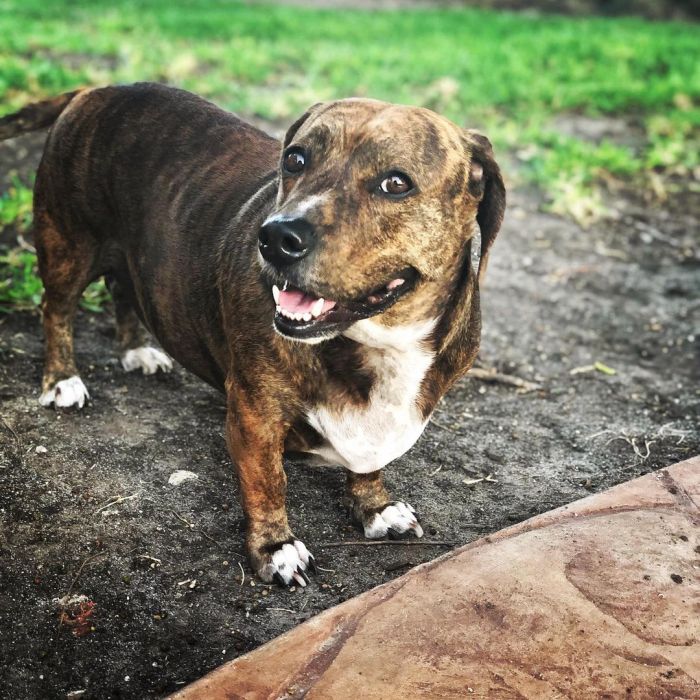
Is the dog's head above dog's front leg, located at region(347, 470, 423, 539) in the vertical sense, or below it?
above

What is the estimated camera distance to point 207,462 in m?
3.70

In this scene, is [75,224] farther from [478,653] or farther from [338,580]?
[478,653]

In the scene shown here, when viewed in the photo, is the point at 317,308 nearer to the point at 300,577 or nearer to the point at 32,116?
the point at 300,577

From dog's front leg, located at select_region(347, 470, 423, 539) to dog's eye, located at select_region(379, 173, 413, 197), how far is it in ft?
3.71

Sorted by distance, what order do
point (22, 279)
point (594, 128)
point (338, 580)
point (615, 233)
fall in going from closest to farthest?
1. point (338, 580)
2. point (22, 279)
3. point (615, 233)
4. point (594, 128)

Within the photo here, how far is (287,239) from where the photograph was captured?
8.38 feet

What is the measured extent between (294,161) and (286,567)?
1325 mm

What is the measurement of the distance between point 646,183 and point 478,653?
19.3ft

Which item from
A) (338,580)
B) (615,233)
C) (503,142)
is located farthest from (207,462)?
(503,142)

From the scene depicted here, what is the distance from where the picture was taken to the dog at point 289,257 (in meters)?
2.71

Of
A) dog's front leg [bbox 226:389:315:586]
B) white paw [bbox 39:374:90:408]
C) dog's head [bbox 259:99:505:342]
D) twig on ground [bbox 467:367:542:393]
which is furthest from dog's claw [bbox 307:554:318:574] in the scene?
twig on ground [bbox 467:367:542:393]

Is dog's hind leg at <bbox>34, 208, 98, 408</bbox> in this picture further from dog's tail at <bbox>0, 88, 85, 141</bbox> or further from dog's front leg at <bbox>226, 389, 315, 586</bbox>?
dog's front leg at <bbox>226, 389, 315, 586</bbox>

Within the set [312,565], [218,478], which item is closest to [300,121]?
[218,478]

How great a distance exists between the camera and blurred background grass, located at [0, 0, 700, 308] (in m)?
7.52
